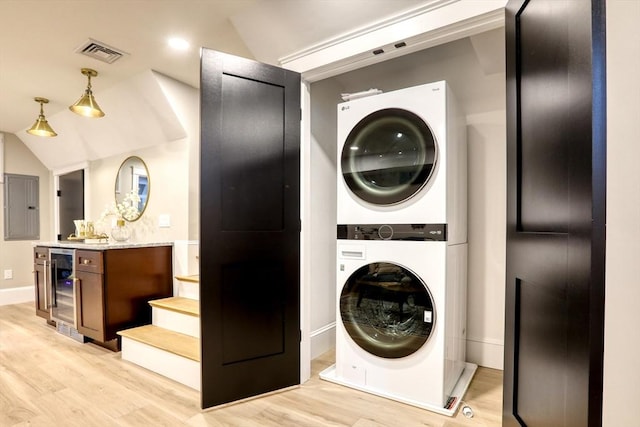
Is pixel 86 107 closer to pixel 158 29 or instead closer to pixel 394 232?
pixel 158 29

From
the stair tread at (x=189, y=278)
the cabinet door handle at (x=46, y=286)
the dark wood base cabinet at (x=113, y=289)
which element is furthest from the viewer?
the cabinet door handle at (x=46, y=286)

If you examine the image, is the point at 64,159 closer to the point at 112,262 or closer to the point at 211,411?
the point at 112,262

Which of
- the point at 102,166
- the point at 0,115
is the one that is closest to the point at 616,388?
the point at 102,166

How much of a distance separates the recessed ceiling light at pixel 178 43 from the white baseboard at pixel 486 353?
10.2ft

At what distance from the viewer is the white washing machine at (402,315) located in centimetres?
176

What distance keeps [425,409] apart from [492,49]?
219 centimetres

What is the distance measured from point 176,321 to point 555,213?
2.73 m

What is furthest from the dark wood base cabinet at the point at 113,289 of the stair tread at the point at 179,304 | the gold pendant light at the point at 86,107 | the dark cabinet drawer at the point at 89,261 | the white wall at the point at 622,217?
the white wall at the point at 622,217

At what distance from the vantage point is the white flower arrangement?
3.71 metres

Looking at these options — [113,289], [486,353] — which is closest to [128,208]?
[113,289]

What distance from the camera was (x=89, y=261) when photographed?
281 cm

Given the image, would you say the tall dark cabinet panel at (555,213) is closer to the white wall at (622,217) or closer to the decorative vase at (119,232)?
the white wall at (622,217)

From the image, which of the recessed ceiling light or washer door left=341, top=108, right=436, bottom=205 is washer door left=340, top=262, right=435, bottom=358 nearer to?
washer door left=341, top=108, right=436, bottom=205

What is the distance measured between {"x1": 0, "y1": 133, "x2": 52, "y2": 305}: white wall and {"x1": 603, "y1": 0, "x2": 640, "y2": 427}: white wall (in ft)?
19.6
